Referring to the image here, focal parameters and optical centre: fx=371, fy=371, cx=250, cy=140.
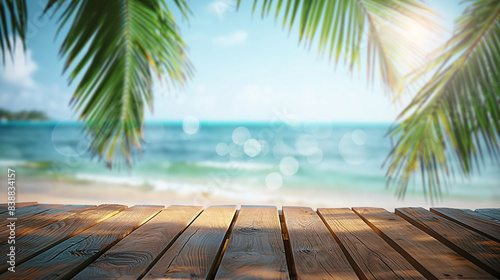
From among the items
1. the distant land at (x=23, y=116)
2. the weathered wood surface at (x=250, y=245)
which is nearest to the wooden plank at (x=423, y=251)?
the weathered wood surface at (x=250, y=245)

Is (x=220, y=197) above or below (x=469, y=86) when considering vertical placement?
below

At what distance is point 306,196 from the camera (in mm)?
7703

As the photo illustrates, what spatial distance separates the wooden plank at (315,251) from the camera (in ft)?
2.44

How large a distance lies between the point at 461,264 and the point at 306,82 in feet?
67.3

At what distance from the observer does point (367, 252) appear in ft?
2.87

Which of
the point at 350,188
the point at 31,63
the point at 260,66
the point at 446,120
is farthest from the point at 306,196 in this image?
the point at 31,63

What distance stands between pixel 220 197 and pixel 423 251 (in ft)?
21.4

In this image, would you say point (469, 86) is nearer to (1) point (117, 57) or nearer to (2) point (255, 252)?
(2) point (255, 252)

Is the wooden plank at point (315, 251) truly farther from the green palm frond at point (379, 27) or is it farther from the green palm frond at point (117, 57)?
the green palm frond at point (117, 57)

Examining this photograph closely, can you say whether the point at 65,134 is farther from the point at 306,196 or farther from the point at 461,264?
the point at 461,264

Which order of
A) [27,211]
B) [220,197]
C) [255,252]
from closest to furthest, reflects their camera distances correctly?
[255,252] < [27,211] < [220,197]

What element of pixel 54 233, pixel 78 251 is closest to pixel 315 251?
pixel 78 251

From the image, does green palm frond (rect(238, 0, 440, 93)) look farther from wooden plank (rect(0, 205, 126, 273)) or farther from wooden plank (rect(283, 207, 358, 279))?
wooden plank (rect(0, 205, 126, 273))

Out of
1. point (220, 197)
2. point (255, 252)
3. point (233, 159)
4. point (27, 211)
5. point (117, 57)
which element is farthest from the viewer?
point (233, 159)
